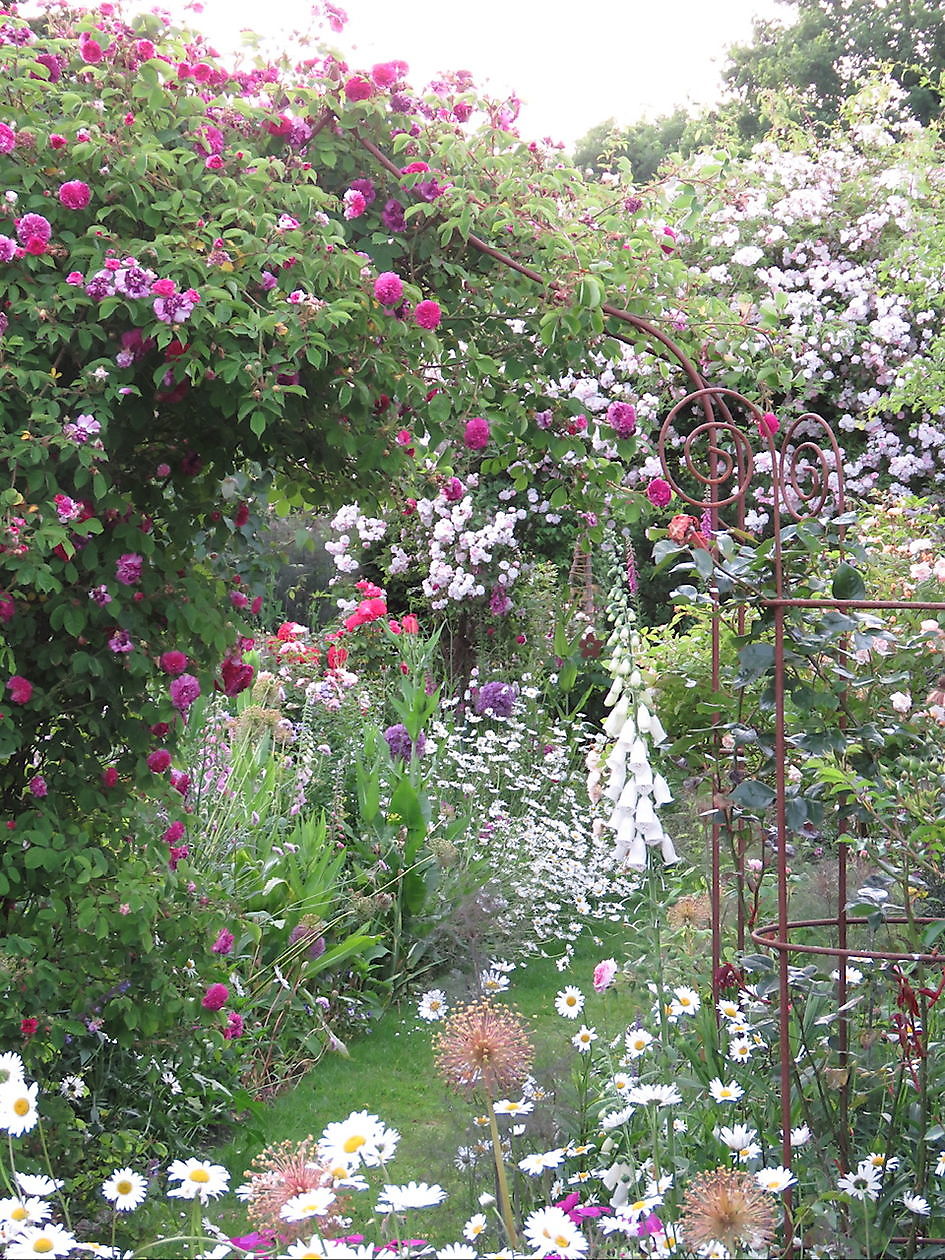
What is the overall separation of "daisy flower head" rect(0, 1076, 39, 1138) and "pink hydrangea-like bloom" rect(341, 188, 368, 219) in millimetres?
1792

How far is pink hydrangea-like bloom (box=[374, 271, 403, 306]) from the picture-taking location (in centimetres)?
246

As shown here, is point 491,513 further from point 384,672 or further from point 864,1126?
point 864,1126

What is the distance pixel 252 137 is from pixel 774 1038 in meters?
2.16

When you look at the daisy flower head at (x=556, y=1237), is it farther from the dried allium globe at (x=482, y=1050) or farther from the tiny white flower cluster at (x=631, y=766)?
the tiny white flower cluster at (x=631, y=766)

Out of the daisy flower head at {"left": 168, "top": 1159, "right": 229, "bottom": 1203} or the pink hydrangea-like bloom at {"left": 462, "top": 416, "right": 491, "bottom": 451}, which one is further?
Result: the pink hydrangea-like bloom at {"left": 462, "top": 416, "right": 491, "bottom": 451}

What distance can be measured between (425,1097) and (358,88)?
268cm

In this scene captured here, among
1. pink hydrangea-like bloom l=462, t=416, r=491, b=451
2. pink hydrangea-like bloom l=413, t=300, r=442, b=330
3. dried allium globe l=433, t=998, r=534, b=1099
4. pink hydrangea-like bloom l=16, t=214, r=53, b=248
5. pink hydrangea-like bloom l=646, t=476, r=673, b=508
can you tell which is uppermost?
pink hydrangea-like bloom l=462, t=416, r=491, b=451

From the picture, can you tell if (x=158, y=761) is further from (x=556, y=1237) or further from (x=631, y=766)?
(x=556, y=1237)

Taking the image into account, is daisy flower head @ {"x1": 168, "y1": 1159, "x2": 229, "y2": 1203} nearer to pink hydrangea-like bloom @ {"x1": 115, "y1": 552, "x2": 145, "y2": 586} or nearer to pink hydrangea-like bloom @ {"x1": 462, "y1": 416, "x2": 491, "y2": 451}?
pink hydrangea-like bloom @ {"x1": 115, "y1": 552, "x2": 145, "y2": 586}

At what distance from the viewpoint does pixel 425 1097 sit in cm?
359

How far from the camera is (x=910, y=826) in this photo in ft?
8.87

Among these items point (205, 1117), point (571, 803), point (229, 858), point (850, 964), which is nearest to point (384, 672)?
point (571, 803)

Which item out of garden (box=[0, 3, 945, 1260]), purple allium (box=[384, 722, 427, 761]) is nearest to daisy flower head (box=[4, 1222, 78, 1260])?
garden (box=[0, 3, 945, 1260])

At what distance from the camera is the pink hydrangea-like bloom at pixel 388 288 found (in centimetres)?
246
